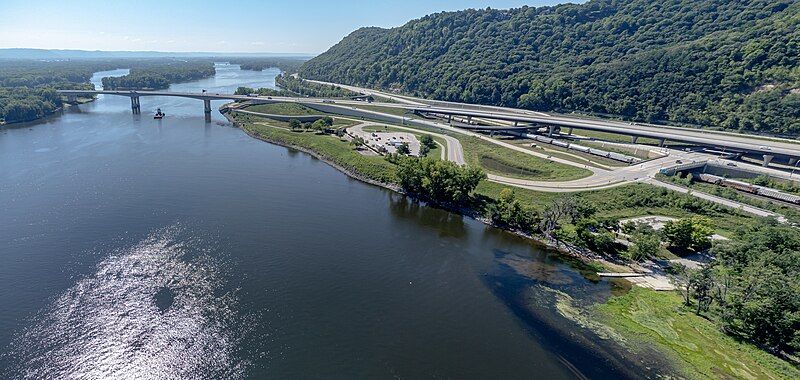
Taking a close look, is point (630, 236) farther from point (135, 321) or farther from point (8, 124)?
point (8, 124)

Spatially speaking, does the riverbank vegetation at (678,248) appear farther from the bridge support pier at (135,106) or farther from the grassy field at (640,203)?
the bridge support pier at (135,106)

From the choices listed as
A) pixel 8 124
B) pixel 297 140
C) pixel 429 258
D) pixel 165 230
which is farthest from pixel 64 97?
pixel 429 258

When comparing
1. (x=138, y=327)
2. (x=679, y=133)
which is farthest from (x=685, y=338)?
(x=679, y=133)

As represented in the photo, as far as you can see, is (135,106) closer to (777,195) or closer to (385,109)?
(385,109)

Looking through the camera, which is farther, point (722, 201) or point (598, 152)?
point (598, 152)

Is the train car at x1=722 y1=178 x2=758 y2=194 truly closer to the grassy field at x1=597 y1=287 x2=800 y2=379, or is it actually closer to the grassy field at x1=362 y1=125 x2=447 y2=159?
the grassy field at x1=597 y1=287 x2=800 y2=379

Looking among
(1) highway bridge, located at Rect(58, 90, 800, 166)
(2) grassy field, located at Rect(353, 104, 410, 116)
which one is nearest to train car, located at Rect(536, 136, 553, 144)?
(1) highway bridge, located at Rect(58, 90, 800, 166)
